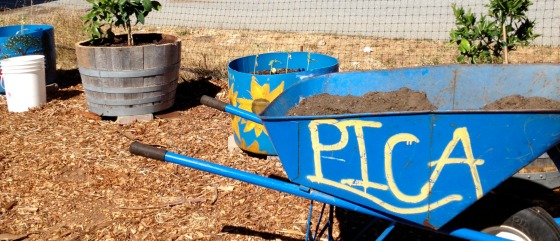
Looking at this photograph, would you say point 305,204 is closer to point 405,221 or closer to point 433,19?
point 405,221

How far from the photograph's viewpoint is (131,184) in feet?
14.0

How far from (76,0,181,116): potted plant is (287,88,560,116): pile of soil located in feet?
8.84

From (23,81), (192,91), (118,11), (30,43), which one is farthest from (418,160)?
(30,43)

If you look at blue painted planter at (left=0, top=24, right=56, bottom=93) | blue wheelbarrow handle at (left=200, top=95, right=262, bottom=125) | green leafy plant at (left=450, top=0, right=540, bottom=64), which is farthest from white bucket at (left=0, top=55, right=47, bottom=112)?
green leafy plant at (left=450, top=0, right=540, bottom=64)

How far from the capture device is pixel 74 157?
4660 millimetres

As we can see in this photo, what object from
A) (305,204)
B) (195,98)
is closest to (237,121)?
(305,204)

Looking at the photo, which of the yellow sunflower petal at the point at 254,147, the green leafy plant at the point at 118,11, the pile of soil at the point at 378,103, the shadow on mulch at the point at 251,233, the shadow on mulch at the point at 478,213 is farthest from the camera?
the green leafy plant at the point at 118,11

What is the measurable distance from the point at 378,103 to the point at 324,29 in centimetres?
658

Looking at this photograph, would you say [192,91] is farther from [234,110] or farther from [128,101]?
[234,110]

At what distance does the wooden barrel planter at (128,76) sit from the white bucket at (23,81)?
0.64m

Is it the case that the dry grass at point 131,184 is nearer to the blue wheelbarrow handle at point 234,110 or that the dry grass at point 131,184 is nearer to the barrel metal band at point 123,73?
the barrel metal band at point 123,73

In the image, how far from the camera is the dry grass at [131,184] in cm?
368

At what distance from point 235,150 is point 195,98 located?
5.49 feet

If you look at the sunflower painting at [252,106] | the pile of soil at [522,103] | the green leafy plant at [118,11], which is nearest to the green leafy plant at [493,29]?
the sunflower painting at [252,106]
